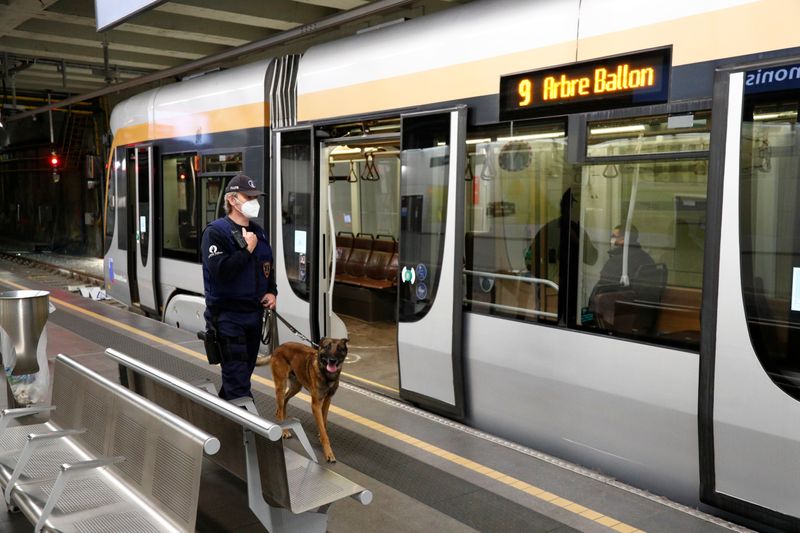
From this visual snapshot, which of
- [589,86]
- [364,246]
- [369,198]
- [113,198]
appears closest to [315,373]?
[589,86]

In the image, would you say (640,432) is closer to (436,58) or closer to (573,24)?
(573,24)

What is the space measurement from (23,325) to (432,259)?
309 cm

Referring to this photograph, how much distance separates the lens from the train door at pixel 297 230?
6734 mm

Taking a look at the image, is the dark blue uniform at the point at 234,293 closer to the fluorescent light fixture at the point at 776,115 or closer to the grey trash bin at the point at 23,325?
the grey trash bin at the point at 23,325

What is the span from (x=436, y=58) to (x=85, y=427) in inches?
135

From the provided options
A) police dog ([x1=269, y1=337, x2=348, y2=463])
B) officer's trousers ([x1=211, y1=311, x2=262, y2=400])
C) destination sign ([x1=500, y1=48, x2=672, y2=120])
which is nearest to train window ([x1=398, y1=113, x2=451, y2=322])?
destination sign ([x1=500, y1=48, x2=672, y2=120])

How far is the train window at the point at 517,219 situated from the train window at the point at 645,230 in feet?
0.48

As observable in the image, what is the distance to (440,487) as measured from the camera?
4.16m

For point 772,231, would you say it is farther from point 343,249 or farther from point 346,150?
point 343,249

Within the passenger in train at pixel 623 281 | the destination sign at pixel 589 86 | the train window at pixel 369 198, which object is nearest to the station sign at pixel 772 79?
the destination sign at pixel 589 86

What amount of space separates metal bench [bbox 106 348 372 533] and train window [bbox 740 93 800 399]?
208 cm

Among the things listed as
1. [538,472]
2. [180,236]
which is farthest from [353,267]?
[538,472]

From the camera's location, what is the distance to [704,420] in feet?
12.1

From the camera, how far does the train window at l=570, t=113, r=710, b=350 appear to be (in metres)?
3.89
